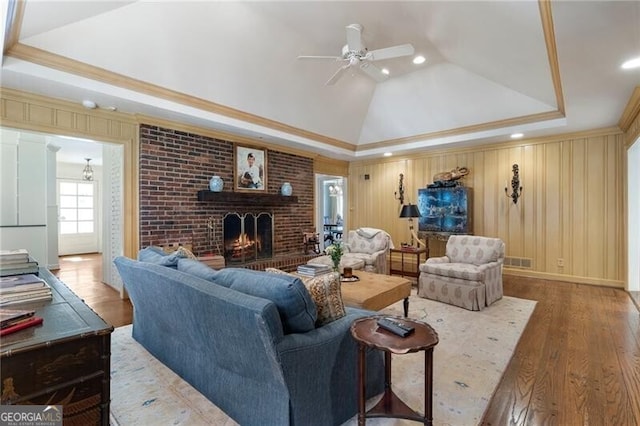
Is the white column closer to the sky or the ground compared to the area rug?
closer to the sky

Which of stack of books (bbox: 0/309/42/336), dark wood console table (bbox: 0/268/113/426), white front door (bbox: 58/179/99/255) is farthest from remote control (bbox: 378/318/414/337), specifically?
white front door (bbox: 58/179/99/255)

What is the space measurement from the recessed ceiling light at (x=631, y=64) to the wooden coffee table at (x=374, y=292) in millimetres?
3011

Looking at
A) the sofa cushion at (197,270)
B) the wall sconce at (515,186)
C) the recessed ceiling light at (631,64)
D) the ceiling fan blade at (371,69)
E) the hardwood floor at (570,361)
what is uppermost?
the ceiling fan blade at (371,69)

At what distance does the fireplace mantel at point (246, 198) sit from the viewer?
5.11 m

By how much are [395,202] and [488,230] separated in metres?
2.12

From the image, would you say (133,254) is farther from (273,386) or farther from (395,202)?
(395,202)

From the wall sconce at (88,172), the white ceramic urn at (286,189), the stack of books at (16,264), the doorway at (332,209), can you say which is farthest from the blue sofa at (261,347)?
the wall sconce at (88,172)

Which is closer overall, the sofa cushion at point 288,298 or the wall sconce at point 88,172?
the sofa cushion at point 288,298

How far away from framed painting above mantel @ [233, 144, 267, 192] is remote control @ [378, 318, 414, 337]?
174 inches

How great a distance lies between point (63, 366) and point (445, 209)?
21.0 feet

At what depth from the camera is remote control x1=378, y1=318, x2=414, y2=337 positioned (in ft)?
5.41

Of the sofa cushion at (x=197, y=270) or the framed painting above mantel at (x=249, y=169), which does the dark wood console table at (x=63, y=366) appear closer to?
the sofa cushion at (x=197, y=270)

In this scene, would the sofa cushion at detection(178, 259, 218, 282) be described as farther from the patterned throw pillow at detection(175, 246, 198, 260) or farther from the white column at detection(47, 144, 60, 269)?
the white column at detection(47, 144, 60, 269)

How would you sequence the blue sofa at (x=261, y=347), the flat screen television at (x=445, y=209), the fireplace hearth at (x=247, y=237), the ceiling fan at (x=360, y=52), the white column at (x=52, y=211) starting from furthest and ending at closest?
the white column at (x=52, y=211)
the flat screen television at (x=445, y=209)
the fireplace hearth at (x=247, y=237)
the ceiling fan at (x=360, y=52)
the blue sofa at (x=261, y=347)
